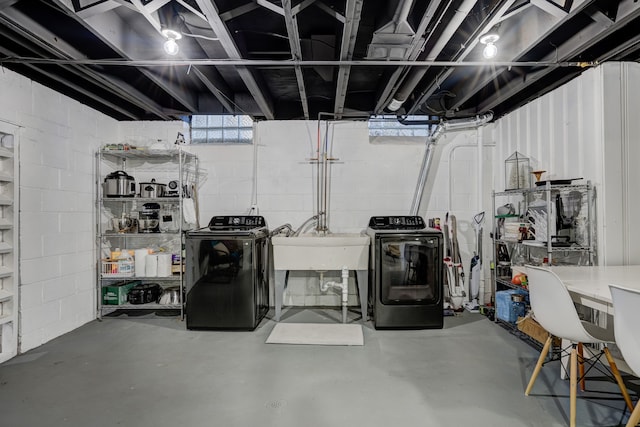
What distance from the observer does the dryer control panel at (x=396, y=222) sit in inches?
150

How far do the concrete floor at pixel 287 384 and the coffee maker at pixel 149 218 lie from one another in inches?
47.1

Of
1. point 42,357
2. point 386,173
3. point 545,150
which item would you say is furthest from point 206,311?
point 545,150

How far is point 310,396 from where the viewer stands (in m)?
2.12

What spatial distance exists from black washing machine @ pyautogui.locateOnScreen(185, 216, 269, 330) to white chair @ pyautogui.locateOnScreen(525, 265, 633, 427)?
7.92 feet

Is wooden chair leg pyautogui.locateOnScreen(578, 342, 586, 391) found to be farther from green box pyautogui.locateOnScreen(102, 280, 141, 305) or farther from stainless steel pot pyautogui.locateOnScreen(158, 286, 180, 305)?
green box pyautogui.locateOnScreen(102, 280, 141, 305)

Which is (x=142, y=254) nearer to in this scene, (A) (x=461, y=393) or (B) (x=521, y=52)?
(A) (x=461, y=393)

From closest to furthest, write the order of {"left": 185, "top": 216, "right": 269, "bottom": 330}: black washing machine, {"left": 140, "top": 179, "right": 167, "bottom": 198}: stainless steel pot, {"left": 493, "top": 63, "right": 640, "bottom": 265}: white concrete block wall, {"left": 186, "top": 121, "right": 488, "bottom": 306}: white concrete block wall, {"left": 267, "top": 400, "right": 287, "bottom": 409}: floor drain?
{"left": 267, "top": 400, "right": 287, "bottom": 409}: floor drain → {"left": 493, "top": 63, "right": 640, "bottom": 265}: white concrete block wall → {"left": 185, "top": 216, "right": 269, "bottom": 330}: black washing machine → {"left": 140, "top": 179, "right": 167, "bottom": 198}: stainless steel pot → {"left": 186, "top": 121, "right": 488, "bottom": 306}: white concrete block wall

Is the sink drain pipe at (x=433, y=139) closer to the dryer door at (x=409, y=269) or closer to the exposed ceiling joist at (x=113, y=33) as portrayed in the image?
the dryer door at (x=409, y=269)

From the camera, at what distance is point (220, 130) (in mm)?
4188

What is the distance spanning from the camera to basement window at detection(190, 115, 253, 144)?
4156mm

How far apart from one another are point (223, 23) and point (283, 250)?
2.14 meters

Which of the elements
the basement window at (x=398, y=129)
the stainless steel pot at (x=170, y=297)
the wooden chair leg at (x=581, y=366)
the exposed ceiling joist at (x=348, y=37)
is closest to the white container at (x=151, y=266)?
the stainless steel pot at (x=170, y=297)

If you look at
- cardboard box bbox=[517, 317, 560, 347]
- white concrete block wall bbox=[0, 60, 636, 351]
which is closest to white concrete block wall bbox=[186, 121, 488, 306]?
white concrete block wall bbox=[0, 60, 636, 351]

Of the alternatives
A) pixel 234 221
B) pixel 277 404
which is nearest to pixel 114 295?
pixel 234 221
